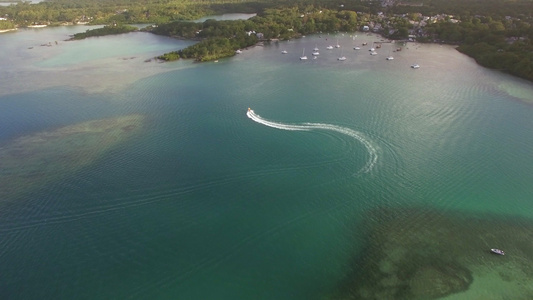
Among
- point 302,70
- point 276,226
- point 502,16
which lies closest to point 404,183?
point 276,226

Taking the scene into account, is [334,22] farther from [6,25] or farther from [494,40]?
[6,25]

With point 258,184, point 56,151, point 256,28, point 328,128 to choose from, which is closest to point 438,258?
point 258,184

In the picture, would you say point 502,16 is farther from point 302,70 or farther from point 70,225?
point 70,225

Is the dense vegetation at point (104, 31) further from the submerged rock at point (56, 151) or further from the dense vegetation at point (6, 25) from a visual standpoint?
the submerged rock at point (56, 151)

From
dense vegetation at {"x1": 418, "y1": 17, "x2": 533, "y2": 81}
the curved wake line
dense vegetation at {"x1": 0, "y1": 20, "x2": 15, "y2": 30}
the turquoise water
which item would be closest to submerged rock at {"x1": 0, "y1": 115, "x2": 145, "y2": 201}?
the turquoise water

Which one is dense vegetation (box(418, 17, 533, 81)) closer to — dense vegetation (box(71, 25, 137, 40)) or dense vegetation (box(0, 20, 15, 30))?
dense vegetation (box(71, 25, 137, 40))

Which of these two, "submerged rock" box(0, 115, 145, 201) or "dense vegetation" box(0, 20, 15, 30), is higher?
"dense vegetation" box(0, 20, 15, 30)
